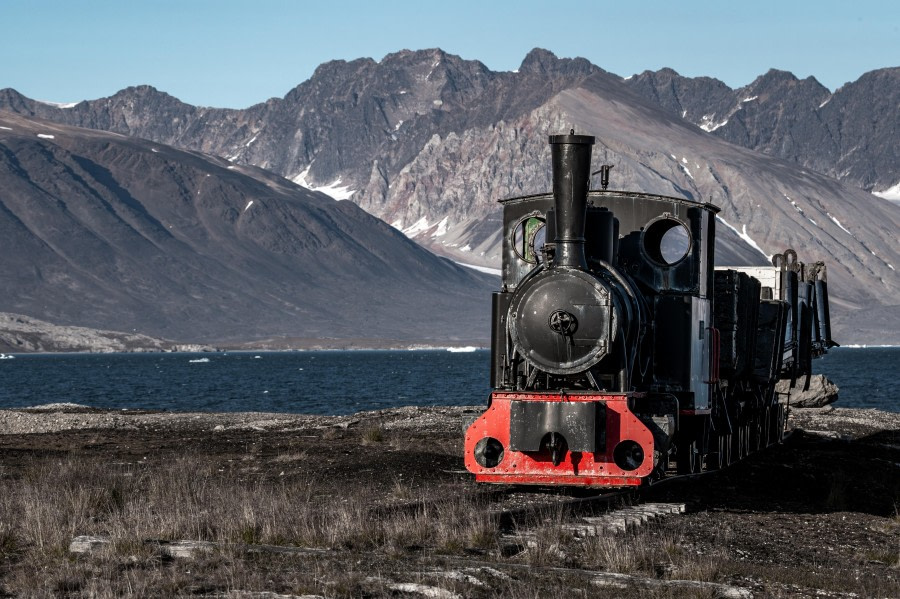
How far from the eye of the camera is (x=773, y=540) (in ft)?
52.1

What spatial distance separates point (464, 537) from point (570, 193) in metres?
5.57

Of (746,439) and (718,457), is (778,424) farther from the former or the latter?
(718,457)

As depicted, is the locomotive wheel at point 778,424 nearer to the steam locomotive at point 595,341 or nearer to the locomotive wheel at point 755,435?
the locomotive wheel at point 755,435

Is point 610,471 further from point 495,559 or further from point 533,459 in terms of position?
point 495,559

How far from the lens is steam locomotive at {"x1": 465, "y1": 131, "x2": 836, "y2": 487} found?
1753cm

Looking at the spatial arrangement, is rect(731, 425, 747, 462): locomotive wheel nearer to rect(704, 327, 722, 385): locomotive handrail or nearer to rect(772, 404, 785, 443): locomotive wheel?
rect(704, 327, 722, 385): locomotive handrail

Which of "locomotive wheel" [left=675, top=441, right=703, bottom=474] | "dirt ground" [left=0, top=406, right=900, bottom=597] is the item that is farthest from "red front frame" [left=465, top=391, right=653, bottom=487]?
"locomotive wheel" [left=675, top=441, right=703, bottom=474]

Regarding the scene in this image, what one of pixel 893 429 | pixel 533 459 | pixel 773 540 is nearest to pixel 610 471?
pixel 533 459

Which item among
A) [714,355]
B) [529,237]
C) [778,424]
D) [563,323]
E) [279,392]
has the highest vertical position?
[529,237]

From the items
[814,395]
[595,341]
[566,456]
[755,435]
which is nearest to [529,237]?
[595,341]

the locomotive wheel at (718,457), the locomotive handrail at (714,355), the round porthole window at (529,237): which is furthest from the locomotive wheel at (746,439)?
the round porthole window at (529,237)

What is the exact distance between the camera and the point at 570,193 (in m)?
17.7

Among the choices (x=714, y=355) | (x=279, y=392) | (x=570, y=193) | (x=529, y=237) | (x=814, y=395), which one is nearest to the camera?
(x=570, y=193)

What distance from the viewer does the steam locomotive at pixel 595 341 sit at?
690 inches
